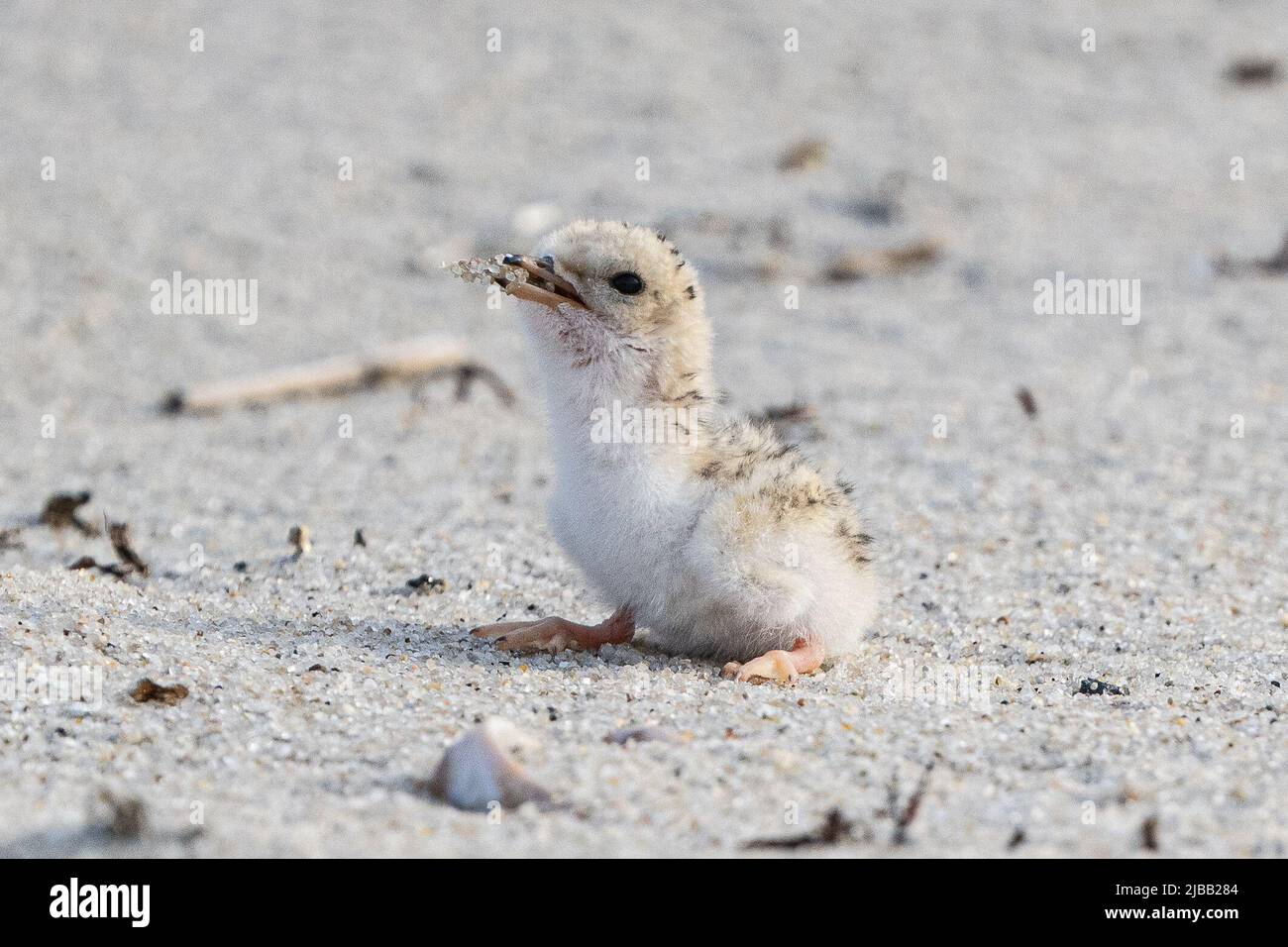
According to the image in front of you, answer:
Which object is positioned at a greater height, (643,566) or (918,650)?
(643,566)

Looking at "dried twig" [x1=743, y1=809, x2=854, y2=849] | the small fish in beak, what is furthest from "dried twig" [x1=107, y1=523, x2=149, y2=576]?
"dried twig" [x1=743, y1=809, x2=854, y2=849]

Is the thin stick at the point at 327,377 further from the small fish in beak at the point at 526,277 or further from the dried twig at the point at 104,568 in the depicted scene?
the small fish in beak at the point at 526,277

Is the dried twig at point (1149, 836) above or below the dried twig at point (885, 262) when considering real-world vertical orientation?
below

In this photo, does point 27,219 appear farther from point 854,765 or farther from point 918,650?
point 854,765

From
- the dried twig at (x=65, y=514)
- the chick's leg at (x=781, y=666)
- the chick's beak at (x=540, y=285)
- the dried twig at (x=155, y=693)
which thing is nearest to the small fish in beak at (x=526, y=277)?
the chick's beak at (x=540, y=285)

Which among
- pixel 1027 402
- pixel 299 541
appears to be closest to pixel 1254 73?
pixel 1027 402

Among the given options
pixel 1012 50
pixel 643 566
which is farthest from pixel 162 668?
pixel 1012 50

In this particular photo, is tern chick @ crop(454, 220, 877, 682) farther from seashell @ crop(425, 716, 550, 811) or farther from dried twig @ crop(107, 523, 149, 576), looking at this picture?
dried twig @ crop(107, 523, 149, 576)
